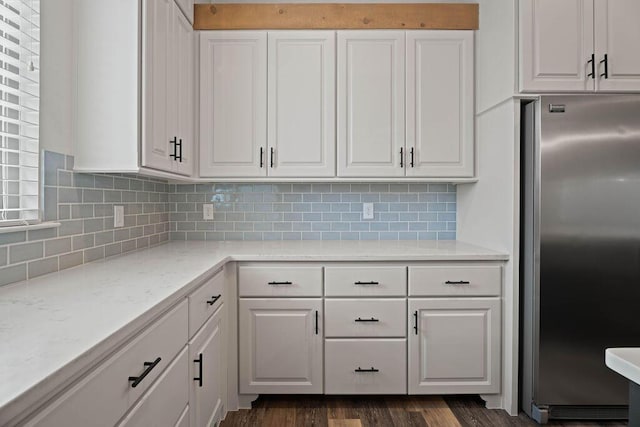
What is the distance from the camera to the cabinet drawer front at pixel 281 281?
2.21 m

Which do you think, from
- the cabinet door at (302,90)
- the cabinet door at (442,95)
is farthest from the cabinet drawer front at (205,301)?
the cabinet door at (442,95)

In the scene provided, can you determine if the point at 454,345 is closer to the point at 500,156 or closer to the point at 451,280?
the point at 451,280

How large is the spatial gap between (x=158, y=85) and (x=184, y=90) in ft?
1.34

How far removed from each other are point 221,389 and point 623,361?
1.83 metres

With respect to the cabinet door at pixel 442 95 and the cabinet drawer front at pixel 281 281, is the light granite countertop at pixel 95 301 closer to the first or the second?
the cabinet drawer front at pixel 281 281

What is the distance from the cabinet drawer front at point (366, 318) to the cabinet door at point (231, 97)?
104 centimetres

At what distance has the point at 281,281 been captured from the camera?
2209 mm

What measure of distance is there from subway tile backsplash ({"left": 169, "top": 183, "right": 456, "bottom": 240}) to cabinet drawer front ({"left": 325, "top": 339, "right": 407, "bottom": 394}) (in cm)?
83

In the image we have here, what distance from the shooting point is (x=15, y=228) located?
53.4 inches

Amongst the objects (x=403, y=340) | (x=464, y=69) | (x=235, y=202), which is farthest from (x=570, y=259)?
(x=235, y=202)

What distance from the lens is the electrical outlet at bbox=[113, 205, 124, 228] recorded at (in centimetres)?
205

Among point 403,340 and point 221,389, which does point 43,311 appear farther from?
point 403,340

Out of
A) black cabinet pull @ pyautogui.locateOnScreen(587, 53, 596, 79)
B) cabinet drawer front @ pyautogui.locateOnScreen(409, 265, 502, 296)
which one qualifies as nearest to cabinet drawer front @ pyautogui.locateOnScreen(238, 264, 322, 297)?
cabinet drawer front @ pyautogui.locateOnScreen(409, 265, 502, 296)

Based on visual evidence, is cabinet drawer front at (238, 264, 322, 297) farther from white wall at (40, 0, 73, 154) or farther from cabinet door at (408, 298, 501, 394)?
white wall at (40, 0, 73, 154)
